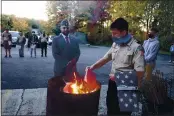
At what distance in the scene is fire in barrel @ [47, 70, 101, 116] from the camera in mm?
3127

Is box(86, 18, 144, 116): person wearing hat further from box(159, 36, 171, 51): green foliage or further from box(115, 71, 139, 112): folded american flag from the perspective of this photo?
box(159, 36, 171, 51): green foliage

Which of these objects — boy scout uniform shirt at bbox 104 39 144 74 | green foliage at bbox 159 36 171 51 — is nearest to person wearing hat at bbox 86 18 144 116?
boy scout uniform shirt at bbox 104 39 144 74

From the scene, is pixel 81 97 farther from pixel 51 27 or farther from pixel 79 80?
pixel 51 27

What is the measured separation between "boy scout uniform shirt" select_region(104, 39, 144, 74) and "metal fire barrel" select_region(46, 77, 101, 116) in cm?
41

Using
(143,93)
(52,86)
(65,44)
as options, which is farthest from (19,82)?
(52,86)

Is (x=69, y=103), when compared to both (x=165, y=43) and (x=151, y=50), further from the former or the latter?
(x=165, y=43)

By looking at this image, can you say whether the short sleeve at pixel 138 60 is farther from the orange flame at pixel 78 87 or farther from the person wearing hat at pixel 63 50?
the person wearing hat at pixel 63 50

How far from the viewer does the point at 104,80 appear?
309 inches

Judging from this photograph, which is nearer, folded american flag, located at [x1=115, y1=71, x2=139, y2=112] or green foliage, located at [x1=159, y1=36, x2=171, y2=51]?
folded american flag, located at [x1=115, y1=71, x2=139, y2=112]

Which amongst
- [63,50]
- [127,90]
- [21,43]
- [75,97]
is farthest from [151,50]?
[21,43]

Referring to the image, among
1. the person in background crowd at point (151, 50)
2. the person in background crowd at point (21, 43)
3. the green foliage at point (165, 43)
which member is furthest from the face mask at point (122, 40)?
the green foliage at point (165, 43)

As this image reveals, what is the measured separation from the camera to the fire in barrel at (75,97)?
313 centimetres

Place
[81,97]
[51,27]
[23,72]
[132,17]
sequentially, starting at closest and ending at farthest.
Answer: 1. [81,97]
2. [23,72]
3. [51,27]
4. [132,17]

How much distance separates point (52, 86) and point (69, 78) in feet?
1.31
